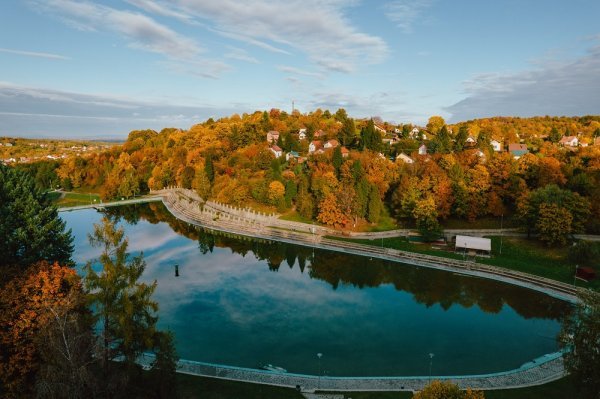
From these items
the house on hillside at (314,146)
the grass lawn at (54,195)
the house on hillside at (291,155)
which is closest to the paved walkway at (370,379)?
the house on hillside at (291,155)

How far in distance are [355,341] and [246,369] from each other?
882cm

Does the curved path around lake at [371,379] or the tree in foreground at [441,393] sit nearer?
the tree in foreground at [441,393]

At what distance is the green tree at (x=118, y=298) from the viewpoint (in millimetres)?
16281

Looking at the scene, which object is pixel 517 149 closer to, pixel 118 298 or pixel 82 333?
pixel 118 298

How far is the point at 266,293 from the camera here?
123 feet

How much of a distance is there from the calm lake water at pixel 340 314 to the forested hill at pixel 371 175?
496 inches

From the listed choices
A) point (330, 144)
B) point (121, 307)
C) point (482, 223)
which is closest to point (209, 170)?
point (330, 144)

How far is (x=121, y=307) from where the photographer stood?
1653 cm

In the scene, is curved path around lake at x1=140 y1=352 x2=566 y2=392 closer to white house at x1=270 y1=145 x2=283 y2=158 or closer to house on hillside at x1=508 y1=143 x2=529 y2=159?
white house at x1=270 y1=145 x2=283 y2=158

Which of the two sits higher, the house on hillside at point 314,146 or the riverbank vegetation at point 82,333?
the house on hillside at point 314,146

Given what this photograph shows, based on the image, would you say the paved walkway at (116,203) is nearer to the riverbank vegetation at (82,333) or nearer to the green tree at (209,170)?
the green tree at (209,170)

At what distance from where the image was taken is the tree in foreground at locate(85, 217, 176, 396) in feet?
53.4

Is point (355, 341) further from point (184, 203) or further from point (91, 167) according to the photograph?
point (91, 167)

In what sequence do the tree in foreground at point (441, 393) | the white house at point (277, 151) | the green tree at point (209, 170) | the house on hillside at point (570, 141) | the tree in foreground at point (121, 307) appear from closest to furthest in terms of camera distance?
the tree in foreground at point (441, 393)
the tree in foreground at point (121, 307)
the green tree at point (209, 170)
the white house at point (277, 151)
the house on hillside at point (570, 141)
